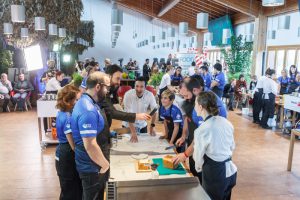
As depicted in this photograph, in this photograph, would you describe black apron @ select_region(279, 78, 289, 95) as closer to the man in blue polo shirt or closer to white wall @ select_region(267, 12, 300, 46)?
white wall @ select_region(267, 12, 300, 46)

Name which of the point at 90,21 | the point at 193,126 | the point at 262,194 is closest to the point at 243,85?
the point at 262,194

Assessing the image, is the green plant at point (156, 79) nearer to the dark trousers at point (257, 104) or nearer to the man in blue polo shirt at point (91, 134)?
the dark trousers at point (257, 104)

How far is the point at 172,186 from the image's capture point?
68.5 inches

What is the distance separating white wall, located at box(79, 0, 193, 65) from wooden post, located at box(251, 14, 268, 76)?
1003 cm

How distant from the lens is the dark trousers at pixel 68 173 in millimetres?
2443

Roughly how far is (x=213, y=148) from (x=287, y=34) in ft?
30.0

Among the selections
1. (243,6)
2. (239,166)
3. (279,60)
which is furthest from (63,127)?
(279,60)

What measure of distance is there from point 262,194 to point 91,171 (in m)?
2.48

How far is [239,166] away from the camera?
462 centimetres

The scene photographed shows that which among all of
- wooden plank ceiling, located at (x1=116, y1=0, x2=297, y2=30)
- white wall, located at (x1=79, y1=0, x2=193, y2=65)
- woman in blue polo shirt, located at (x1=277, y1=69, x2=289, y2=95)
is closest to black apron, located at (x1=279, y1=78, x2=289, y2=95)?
woman in blue polo shirt, located at (x1=277, y1=69, x2=289, y2=95)

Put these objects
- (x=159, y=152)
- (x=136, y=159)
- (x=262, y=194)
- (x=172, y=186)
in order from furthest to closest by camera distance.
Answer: (x=262, y=194) → (x=159, y=152) → (x=136, y=159) → (x=172, y=186)

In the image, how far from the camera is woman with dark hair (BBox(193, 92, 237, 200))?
2.06 metres

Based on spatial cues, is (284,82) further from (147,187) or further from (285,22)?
(147,187)

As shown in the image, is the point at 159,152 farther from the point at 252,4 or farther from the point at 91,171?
the point at 252,4
